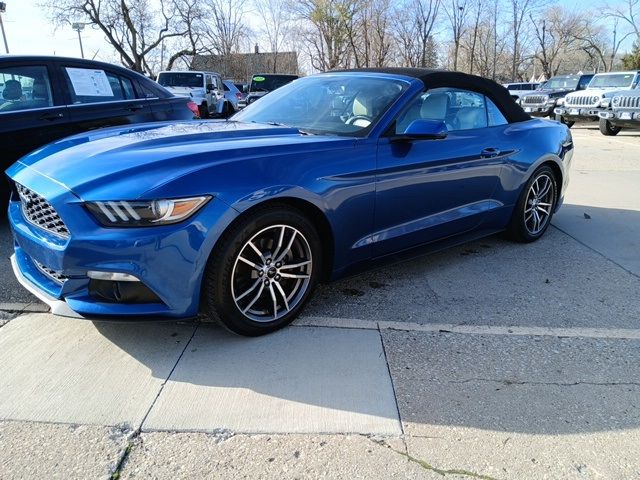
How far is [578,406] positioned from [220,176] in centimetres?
207

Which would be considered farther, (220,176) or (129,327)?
(129,327)

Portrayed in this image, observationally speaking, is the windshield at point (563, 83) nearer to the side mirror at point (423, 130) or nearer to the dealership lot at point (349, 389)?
the dealership lot at point (349, 389)

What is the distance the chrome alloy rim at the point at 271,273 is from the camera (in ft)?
9.23

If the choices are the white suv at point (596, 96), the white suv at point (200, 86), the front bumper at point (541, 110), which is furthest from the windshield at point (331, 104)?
the front bumper at point (541, 110)

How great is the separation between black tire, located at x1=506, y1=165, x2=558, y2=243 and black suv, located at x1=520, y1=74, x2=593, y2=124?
674 inches

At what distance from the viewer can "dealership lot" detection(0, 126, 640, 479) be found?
203cm

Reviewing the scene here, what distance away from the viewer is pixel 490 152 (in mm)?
4031

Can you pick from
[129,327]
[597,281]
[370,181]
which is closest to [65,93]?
[129,327]

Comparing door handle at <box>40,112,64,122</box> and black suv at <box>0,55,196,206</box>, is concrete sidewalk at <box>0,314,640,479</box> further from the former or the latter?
door handle at <box>40,112,64,122</box>

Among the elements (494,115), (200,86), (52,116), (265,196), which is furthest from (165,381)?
(200,86)

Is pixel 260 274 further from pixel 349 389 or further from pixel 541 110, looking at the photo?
pixel 541 110

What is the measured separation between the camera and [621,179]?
8.32 metres

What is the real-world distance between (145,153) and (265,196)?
2.20 feet

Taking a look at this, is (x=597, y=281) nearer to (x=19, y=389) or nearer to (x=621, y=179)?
(x=19, y=389)
